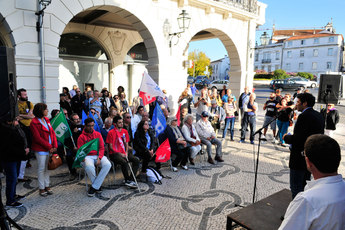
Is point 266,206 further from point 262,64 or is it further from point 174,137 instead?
point 262,64

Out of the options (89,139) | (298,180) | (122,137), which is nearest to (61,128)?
(89,139)

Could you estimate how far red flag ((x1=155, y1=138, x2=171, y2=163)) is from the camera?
19.7 feet

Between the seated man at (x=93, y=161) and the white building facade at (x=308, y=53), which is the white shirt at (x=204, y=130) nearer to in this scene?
the seated man at (x=93, y=161)

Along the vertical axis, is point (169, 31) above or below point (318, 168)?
above

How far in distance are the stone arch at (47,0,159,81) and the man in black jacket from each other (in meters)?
6.98

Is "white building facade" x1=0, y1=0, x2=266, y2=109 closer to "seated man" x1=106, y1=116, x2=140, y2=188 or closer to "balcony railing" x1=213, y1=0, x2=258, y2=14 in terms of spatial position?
"balcony railing" x1=213, y1=0, x2=258, y2=14

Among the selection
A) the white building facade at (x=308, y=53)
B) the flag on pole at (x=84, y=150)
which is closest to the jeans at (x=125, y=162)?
the flag on pole at (x=84, y=150)

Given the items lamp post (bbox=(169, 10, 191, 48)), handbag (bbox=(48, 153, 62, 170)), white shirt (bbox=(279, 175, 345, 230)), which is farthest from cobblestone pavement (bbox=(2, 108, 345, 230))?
lamp post (bbox=(169, 10, 191, 48))

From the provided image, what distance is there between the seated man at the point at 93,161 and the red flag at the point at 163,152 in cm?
132

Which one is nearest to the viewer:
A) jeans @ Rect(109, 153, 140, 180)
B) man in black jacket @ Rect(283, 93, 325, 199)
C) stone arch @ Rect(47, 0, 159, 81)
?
man in black jacket @ Rect(283, 93, 325, 199)

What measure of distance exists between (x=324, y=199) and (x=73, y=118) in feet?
19.4

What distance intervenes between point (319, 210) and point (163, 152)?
4721 millimetres

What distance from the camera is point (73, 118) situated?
20.6 feet

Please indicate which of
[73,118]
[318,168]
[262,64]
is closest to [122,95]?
[73,118]
